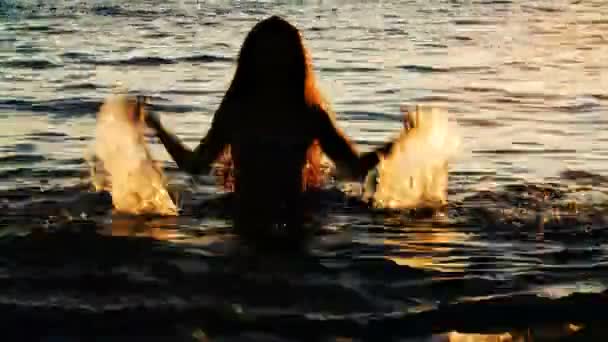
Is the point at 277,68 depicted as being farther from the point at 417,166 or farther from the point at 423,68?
the point at 423,68

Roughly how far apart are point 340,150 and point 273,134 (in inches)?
19.4

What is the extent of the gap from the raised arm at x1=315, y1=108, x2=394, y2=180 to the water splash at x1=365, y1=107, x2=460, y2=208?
5.5 inches

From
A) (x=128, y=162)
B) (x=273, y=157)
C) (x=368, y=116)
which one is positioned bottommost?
(x=368, y=116)

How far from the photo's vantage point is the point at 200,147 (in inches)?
306

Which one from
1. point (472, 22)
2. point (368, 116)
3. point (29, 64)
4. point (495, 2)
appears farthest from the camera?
point (495, 2)

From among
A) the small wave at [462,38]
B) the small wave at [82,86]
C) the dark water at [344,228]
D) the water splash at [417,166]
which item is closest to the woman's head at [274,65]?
the water splash at [417,166]

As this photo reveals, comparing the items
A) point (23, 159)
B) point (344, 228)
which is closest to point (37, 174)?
point (23, 159)

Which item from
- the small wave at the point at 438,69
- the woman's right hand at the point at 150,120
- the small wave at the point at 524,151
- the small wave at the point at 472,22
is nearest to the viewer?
the woman's right hand at the point at 150,120

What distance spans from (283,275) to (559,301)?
173 centimetres

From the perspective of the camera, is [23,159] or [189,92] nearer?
[23,159]

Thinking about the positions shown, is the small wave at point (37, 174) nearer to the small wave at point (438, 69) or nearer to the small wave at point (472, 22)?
the small wave at point (438, 69)

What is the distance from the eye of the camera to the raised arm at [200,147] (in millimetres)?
7723

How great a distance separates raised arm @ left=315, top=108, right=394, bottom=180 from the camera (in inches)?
296

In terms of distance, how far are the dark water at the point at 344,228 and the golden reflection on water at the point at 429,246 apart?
0.03m
